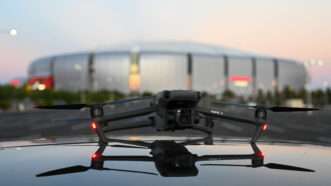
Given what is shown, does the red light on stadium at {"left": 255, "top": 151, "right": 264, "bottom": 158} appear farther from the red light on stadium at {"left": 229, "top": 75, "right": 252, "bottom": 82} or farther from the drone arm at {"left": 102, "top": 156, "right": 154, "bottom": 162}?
the red light on stadium at {"left": 229, "top": 75, "right": 252, "bottom": 82}

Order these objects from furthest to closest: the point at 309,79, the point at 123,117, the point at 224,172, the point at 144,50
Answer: the point at 309,79 → the point at 144,50 → the point at 123,117 → the point at 224,172

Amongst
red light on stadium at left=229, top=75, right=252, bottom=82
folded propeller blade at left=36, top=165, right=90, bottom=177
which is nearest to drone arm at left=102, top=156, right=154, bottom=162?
folded propeller blade at left=36, top=165, right=90, bottom=177

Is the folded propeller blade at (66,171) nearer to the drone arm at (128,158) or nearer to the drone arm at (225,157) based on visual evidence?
the drone arm at (128,158)

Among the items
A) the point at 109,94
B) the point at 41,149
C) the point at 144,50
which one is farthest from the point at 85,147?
the point at 144,50

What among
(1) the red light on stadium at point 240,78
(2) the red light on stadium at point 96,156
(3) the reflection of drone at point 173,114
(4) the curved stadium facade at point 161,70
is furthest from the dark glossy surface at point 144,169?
(1) the red light on stadium at point 240,78

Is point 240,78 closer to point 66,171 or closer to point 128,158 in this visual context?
point 128,158

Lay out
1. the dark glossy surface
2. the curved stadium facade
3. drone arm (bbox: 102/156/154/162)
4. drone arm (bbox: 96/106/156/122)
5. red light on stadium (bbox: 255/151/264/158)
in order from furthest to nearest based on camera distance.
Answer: the curved stadium facade, drone arm (bbox: 96/106/156/122), red light on stadium (bbox: 255/151/264/158), drone arm (bbox: 102/156/154/162), the dark glossy surface

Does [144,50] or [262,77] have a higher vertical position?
[144,50]

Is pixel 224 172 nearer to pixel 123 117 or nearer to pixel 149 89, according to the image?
pixel 123 117
